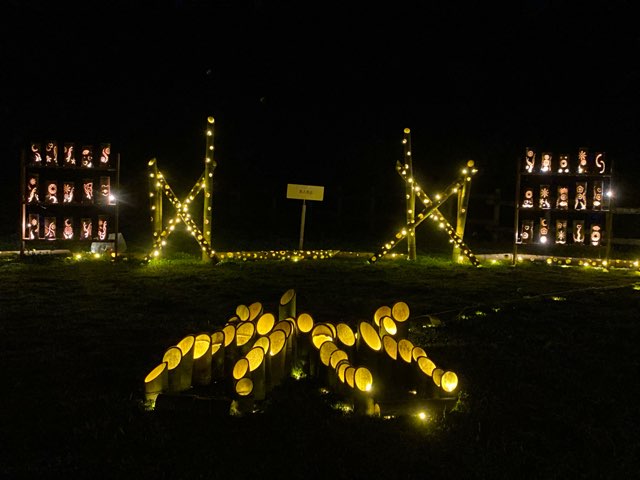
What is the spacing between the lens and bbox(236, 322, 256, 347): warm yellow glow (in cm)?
485

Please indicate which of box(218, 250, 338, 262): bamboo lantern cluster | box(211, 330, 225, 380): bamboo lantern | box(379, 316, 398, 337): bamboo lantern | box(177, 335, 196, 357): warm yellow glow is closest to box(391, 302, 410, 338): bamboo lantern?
box(379, 316, 398, 337): bamboo lantern

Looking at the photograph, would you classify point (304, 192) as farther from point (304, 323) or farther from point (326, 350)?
point (326, 350)

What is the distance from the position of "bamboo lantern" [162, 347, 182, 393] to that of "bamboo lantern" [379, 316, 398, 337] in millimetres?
1607

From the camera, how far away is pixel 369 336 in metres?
4.80

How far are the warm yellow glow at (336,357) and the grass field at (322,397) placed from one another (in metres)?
0.28

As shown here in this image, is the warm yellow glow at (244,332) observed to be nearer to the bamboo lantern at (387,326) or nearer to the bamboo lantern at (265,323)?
the bamboo lantern at (265,323)

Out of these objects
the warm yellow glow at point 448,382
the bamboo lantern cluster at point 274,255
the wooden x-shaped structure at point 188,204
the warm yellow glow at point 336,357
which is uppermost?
the wooden x-shaped structure at point 188,204

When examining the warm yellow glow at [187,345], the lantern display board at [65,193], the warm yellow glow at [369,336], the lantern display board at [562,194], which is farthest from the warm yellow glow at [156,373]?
the lantern display board at [562,194]

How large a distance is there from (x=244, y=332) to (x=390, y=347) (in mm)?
1140

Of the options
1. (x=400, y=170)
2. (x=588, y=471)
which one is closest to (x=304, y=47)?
(x=400, y=170)

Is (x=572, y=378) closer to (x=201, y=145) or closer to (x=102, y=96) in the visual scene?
(x=201, y=145)

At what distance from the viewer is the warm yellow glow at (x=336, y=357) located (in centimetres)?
459

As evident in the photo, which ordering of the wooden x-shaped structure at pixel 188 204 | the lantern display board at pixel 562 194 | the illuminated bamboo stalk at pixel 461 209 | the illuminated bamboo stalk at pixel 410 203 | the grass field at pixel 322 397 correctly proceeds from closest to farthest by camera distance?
the grass field at pixel 322 397
the wooden x-shaped structure at pixel 188 204
the lantern display board at pixel 562 194
the illuminated bamboo stalk at pixel 461 209
the illuminated bamboo stalk at pixel 410 203

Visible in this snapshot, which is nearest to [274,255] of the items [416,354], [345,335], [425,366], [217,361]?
[345,335]
